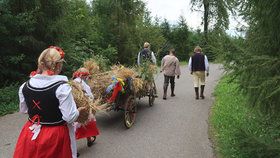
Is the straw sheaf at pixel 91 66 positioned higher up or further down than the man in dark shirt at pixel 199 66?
higher up

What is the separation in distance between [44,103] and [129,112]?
18.9ft

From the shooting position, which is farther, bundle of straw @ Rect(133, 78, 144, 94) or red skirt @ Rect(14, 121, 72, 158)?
bundle of straw @ Rect(133, 78, 144, 94)

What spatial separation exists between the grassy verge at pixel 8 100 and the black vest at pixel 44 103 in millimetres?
7912

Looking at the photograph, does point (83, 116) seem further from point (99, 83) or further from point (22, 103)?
point (99, 83)

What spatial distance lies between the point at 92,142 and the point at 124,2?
20.4 m

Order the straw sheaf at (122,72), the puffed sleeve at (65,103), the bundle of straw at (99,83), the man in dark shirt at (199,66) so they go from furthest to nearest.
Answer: the man in dark shirt at (199,66) < the straw sheaf at (122,72) < the bundle of straw at (99,83) < the puffed sleeve at (65,103)

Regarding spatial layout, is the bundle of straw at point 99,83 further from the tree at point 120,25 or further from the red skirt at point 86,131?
the tree at point 120,25

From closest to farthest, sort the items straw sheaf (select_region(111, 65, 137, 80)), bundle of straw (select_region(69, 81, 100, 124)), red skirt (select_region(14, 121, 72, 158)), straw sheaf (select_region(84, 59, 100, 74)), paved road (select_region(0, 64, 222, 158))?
red skirt (select_region(14, 121, 72, 158)) → bundle of straw (select_region(69, 81, 100, 124)) → paved road (select_region(0, 64, 222, 158)) → straw sheaf (select_region(84, 59, 100, 74)) → straw sheaf (select_region(111, 65, 137, 80))

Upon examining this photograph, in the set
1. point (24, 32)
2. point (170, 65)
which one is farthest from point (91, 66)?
point (24, 32)

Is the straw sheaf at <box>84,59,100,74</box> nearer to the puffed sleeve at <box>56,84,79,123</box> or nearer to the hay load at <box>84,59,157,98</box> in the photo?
the hay load at <box>84,59,157,98</box>

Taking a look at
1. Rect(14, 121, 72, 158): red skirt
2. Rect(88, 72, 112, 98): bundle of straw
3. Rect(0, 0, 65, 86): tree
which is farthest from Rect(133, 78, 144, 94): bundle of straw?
Rect(14, 121, 72, 158): red skirt

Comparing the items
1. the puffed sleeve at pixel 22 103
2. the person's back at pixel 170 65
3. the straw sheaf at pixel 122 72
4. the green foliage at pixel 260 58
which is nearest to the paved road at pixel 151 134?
the green foliage at pixel 260 58

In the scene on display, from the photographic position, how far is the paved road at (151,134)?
8.26 m

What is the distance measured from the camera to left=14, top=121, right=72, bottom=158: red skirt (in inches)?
189
